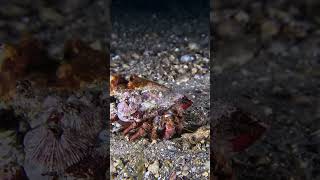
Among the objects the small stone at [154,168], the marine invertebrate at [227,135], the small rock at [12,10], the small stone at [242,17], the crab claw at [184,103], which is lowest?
the small stone at [154,168]

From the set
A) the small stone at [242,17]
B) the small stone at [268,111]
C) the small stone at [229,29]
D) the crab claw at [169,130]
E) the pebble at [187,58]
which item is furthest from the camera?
the small stone at [242,17]

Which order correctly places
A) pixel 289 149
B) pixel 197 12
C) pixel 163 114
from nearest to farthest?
pixel 163 114
pixel 289 149
pixel 197 12

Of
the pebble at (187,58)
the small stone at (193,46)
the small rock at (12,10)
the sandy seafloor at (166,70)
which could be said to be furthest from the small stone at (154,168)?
the small rock at (12,10)

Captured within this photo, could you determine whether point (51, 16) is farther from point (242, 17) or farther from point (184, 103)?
point (184, 103)

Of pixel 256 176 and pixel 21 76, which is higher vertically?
pixel 21 76

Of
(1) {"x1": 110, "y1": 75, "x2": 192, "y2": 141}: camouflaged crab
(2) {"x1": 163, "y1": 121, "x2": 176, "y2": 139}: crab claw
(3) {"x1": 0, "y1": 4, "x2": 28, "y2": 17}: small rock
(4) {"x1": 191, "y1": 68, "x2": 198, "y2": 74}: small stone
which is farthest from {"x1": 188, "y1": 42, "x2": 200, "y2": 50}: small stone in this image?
(2) {"x1": 163, "y1": 121, "x2": 176, "y2": 139}: crab claw

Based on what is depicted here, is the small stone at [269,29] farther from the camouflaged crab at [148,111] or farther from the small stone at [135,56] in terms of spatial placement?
the camouflaged crab at [148,111]

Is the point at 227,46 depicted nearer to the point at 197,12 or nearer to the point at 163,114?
the point at 197,12

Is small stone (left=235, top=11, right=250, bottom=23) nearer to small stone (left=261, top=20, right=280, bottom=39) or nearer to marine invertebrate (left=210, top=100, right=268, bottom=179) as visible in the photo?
small stone (left=261, top=20, right=280, bottom=39)

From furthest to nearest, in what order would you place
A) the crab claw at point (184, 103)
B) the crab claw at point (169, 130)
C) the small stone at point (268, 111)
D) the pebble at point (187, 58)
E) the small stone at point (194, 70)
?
the pebble at point (187, 58) → the small stone at point (194, 70) → the small stone at point (268, 111) → the crab claw at point (184, 103) → the crab claw at point (169, 130)

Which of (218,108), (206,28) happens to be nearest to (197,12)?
(206,28)
